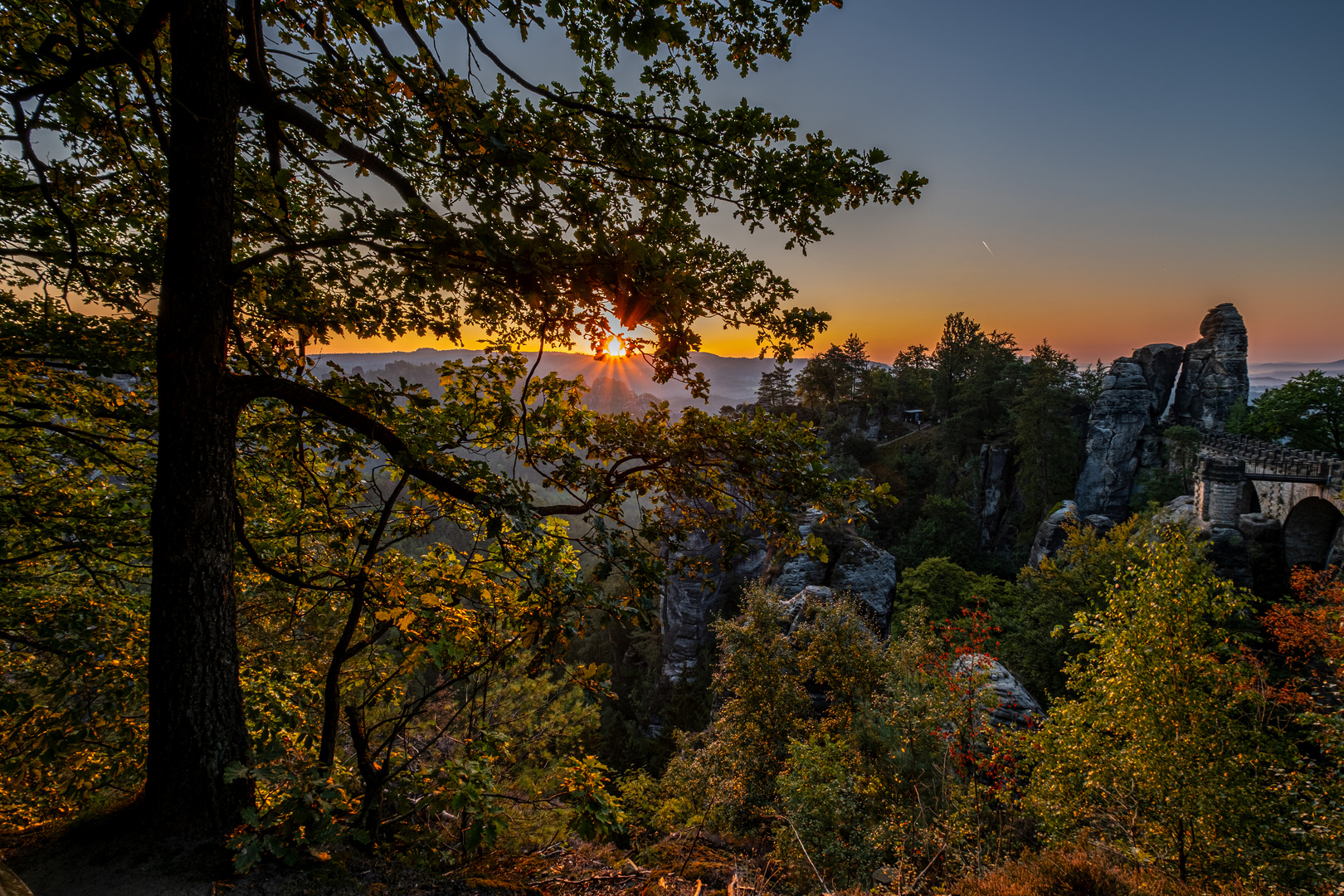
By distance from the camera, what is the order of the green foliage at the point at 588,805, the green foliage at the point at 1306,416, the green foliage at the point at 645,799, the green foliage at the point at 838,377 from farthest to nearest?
the green foliage at the point at 838,377, the green foliage at the point at 1306,416, the green foliage at the point at 645,799, the green foliage at the point at 588,805

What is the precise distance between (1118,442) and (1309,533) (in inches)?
473

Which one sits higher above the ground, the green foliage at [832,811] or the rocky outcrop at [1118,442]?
the rocky outcrop at [1118,442]

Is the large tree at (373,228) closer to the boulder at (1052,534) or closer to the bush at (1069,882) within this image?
the bush at (1069,882)

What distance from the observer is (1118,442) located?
1357 inches

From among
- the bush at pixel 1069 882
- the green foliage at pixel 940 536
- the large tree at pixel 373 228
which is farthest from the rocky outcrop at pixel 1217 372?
the large tree at pixel 373 228

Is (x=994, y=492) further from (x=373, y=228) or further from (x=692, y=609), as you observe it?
(x=373, y=228)

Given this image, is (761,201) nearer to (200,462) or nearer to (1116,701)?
(200,462)

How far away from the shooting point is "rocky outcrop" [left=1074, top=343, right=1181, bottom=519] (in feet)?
113

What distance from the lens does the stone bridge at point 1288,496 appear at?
72.5 ft

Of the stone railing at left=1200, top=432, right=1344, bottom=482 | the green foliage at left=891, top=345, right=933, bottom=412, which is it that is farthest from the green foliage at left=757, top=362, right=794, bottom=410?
the stone railing at left=1200, top=432, right=1344, bottom=482

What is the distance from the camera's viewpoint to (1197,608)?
8.30 metres

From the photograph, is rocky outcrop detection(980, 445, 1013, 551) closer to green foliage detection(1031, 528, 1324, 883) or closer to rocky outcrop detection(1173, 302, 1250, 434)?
rocky outcrop detection(1173, 302, 1250, 434)

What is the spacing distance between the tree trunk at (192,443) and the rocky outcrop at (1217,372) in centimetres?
5107

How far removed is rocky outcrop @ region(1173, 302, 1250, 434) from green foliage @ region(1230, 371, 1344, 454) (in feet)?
4.92
